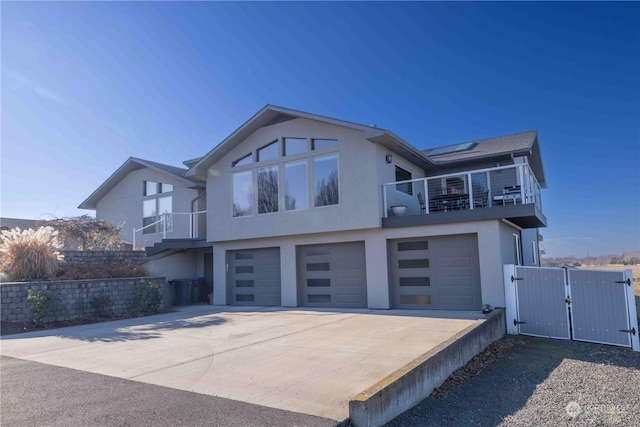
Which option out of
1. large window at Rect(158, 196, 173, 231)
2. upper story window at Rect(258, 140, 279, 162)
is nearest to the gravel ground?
upper story window at Rect(258, 140, 279, 162)

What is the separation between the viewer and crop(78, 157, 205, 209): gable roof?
1798cm

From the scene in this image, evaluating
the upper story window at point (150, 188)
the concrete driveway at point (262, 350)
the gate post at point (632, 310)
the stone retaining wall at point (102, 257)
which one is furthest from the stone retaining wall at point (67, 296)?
the gate post at point (632, 310)

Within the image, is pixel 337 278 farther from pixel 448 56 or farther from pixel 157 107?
pixel 448 56

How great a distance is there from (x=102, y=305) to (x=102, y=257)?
2461 millimetres

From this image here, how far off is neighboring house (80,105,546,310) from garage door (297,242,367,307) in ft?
0.11

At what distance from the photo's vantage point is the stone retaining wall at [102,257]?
494 inches

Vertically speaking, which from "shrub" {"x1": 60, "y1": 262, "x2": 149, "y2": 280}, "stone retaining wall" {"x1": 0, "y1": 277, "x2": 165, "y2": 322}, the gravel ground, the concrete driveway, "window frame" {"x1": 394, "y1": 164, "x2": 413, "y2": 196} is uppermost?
"window frame" {"x1": 394, "y1": 164, "x2": 413, "y2": 196}

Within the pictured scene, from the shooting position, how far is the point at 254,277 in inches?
567

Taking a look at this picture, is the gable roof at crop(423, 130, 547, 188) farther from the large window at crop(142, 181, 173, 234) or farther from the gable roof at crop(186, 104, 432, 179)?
the large window at crop(142, 181, 173, 234)

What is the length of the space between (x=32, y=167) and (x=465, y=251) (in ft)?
46.9

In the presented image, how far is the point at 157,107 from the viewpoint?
14008 millimetres

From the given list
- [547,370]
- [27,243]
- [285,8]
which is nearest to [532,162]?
[285,8]

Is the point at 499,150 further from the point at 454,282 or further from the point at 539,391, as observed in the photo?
the point at 539,391

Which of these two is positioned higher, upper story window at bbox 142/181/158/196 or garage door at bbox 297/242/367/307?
upper story window at bbox 142/181/158/196
